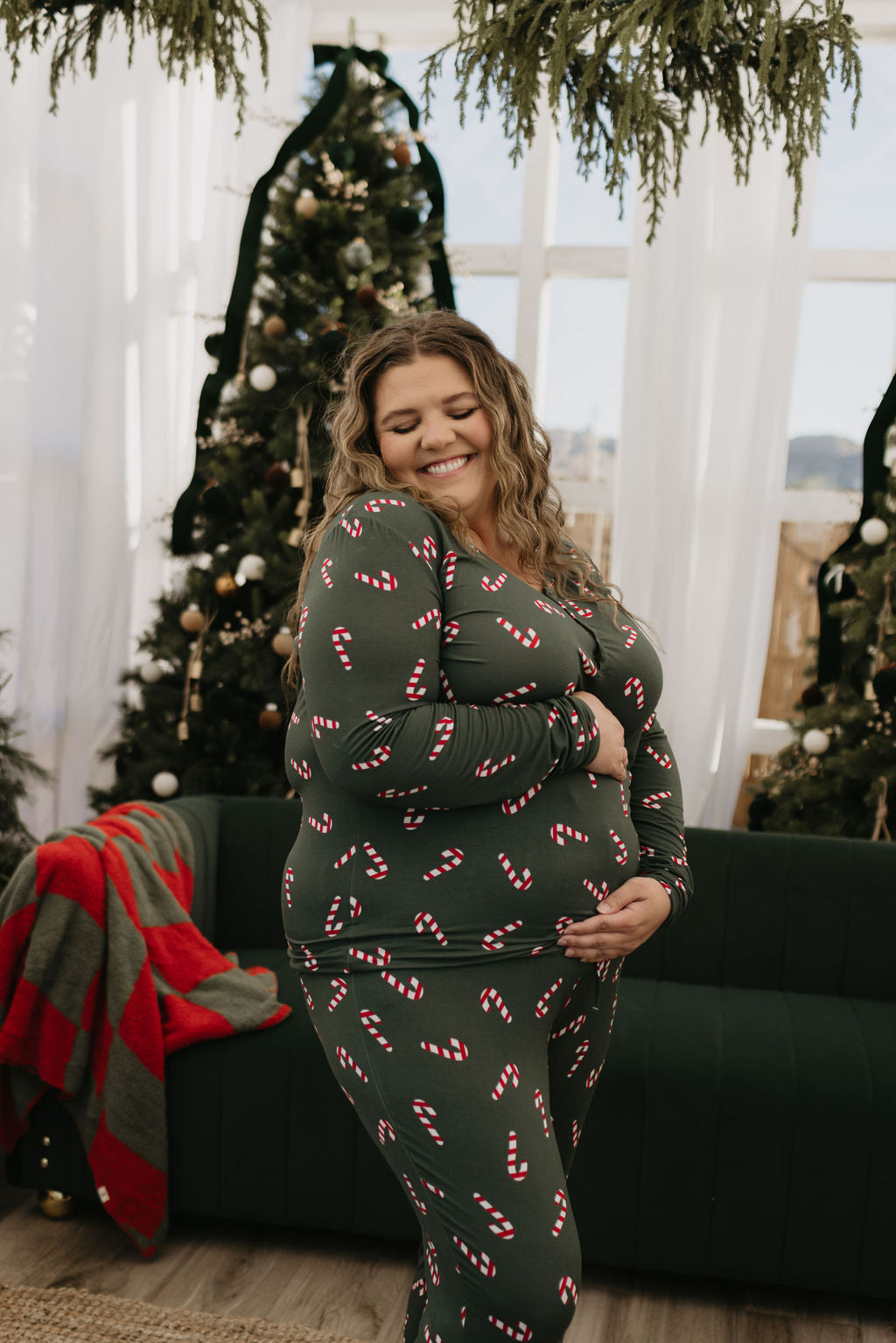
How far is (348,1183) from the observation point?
2.19 meters

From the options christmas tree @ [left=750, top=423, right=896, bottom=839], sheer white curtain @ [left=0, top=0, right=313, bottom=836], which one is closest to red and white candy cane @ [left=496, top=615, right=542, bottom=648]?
christmas tree @ [left=750, top=423, right=896, bottom=839]

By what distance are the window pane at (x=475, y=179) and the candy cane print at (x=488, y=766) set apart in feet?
11.7

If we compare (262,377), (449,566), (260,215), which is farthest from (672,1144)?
(260,215)

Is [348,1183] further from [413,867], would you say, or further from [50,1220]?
[413,867]

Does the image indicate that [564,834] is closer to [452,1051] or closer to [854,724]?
[452,1051]

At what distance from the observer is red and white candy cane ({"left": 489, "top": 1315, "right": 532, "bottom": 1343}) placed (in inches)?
44.9

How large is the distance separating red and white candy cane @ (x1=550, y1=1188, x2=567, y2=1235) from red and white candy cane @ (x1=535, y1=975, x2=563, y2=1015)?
18 cm

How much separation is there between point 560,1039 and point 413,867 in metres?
0.31

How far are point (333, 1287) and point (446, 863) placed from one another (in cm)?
131

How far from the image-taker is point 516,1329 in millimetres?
1144

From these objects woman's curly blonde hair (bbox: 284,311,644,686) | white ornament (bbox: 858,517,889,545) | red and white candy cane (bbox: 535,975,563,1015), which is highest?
woman's curly blonde hair (bbox: 284,311,644,686)

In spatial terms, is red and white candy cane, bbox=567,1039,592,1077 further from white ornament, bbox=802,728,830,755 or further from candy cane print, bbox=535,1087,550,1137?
white ornament, bbox=802,728,830,755

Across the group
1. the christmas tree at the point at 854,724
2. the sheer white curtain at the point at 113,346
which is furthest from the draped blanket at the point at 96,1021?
the christmas tree at the point at 854,724

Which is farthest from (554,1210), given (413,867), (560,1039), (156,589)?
(156,589)
